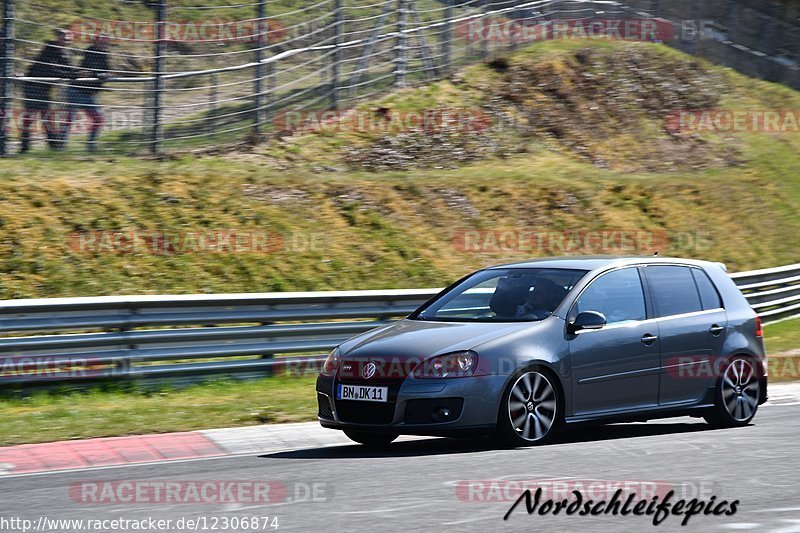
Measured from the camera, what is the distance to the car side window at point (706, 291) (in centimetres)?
1082

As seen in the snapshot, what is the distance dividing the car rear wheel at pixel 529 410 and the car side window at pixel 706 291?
7.38 ft

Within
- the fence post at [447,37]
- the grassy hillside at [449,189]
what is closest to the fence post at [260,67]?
the grassy hillside at [449,189]

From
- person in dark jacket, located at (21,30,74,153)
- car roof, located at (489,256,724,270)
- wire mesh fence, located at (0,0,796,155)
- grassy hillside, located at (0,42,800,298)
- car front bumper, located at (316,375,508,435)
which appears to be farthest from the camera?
wire mesh fence, located at (0,0,796,155)

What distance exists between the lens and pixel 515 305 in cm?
986

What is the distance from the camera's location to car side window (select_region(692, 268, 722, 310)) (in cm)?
1082

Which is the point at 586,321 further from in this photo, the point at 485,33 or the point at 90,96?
the point at 485,33

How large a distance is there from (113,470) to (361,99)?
16315 mm

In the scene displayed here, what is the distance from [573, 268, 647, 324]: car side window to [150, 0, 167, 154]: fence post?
1061 centimetres

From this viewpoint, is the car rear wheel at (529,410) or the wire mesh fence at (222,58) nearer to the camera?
the car rear wheel at (529,410)

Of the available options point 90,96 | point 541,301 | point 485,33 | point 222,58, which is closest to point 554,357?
point 541,301

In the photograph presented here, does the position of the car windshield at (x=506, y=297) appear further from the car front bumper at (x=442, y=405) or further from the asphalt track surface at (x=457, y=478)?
the asphalt track surface at (x=457, y=478)

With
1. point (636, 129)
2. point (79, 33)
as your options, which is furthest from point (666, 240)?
point (79, 33)

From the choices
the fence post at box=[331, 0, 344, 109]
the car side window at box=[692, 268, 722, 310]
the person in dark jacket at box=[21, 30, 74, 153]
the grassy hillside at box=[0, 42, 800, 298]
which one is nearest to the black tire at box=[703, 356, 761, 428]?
the car side window at box=[692, 268, 722, 310]

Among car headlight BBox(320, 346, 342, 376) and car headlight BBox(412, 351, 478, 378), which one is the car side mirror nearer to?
car headlight BBox(412, 351, 478, 378)
